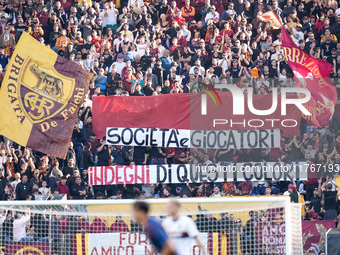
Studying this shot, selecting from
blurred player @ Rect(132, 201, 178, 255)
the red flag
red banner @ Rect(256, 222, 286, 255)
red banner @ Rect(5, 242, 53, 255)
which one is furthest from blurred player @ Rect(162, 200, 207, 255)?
the red flag

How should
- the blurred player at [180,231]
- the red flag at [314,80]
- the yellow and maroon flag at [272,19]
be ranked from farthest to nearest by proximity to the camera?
1. the yellow and maroon flag at [272,19]
2. the red flag at [314,80]
3. the blurred player at [180,231]

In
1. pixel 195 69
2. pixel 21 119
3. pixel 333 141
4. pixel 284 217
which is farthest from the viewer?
pixel 195 69

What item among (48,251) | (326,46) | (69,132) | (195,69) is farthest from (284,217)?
(326,46)

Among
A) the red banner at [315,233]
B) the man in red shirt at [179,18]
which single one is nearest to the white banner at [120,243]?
the red banner at [315,233]

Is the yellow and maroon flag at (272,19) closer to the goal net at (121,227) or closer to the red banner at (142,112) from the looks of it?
the red banner at (142,112)

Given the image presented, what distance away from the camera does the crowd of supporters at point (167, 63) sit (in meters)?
18.9

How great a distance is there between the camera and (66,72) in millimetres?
18625

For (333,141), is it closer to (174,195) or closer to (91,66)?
(174,195)

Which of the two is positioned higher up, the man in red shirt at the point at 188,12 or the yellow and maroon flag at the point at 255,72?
the man in red shirt at the point at 188,12

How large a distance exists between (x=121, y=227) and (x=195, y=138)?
503cm

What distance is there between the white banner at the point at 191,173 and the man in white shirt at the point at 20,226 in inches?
153

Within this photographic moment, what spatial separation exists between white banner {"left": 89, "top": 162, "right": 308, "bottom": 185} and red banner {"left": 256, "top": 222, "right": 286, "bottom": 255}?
406 cm

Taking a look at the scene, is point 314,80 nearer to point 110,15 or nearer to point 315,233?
point 315,233

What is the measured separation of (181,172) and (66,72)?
3605 mm
